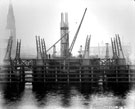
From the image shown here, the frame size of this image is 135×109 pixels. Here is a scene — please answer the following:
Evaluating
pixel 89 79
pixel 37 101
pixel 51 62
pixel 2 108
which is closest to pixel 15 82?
pixel 51 62

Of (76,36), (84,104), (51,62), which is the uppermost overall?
(76,36)

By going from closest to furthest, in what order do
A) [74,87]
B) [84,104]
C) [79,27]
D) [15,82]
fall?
[84,104], [74,87], [15,82], [79,27]

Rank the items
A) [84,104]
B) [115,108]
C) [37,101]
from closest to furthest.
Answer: [115,108], [84,104], [37,101]

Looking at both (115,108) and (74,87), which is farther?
(74,87)

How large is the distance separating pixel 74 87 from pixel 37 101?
6012 millimetres

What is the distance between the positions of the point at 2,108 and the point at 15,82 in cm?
904

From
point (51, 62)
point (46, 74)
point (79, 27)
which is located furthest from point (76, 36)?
point (46, 74)

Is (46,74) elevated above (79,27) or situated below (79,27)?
below

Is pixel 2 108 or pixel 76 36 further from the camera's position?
pixel 76 36

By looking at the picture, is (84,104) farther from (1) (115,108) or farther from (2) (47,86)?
(2) (47,86)

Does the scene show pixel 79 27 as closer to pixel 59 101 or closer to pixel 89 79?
pixel 89 79

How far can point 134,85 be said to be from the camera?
771 inches

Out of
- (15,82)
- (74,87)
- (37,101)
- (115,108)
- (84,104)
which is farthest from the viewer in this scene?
(15,82)

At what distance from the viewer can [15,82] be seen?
20281 mm
